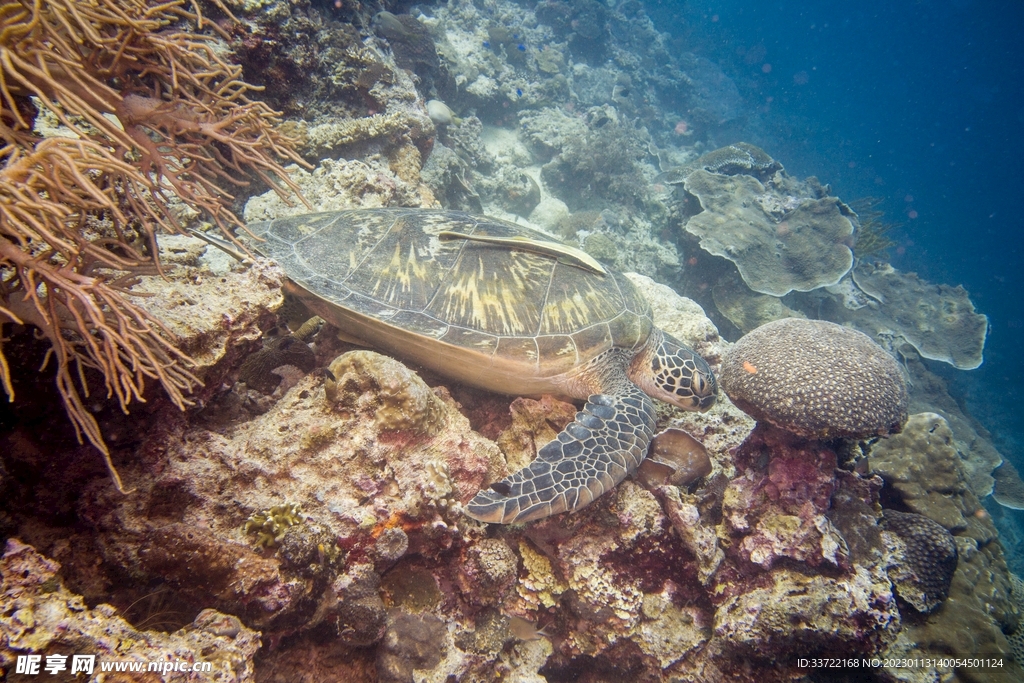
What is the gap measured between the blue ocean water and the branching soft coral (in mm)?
32898

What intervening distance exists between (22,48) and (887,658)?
5480 mm

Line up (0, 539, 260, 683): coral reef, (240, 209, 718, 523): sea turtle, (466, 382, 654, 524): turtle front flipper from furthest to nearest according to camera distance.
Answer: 1. (240, 209, 718, 523): sea turtle
2. (466, 382, 654, 524): turtle front flipper
3. (0, 539, 260, 683): coral reef

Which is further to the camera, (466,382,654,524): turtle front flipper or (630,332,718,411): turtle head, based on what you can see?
(630,332,718,411): turtle head

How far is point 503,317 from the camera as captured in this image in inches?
133

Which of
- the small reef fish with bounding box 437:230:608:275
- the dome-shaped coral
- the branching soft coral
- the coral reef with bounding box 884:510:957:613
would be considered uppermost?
the branching soft coral

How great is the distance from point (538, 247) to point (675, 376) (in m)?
1.82

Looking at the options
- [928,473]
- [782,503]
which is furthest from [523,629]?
[928,473]

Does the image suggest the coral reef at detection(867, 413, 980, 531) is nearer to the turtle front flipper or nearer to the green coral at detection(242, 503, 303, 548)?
the turtle front flipper

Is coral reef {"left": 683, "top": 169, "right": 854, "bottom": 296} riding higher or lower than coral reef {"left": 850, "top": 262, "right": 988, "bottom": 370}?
higher

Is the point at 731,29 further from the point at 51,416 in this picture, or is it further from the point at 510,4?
the point at 51,416

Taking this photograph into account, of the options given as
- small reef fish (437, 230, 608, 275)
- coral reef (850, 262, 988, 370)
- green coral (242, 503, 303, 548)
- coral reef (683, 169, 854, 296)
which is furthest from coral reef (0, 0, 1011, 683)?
coral reef (850, 262, 988, 370)

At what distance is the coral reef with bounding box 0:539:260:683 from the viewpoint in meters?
1.24

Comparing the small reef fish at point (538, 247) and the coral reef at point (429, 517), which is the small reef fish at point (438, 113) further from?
the small reef fish at point (538, 247)

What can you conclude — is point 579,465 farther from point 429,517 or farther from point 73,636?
point 73,636
